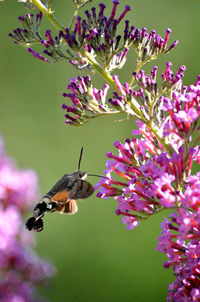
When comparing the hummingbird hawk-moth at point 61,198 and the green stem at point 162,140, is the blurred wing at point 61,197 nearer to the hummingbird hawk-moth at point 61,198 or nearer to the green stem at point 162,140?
the hummingbird hawk-moth at point 61,198

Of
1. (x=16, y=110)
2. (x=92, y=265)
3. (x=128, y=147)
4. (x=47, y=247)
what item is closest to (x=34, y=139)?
(x=16, y=110)

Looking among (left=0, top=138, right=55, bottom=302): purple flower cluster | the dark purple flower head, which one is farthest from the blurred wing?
(left=0, top=138, right=55, bottom=302): purple flower cluster

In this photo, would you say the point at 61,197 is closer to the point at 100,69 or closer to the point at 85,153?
the point at 100,69

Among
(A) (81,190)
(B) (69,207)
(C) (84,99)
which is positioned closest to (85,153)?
(B) (69,207)

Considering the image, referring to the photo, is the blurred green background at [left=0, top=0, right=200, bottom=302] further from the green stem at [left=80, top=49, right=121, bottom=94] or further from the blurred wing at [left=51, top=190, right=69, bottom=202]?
the green stem at [left=80, top=49, right=121, bottom=94]

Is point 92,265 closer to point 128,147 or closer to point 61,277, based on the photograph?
point 61,277
